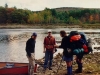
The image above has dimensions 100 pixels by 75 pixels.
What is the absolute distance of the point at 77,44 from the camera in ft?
33.9

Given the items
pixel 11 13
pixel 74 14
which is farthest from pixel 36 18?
pixel 74 14

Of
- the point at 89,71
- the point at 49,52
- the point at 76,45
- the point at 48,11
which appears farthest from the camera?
the point at 48,11

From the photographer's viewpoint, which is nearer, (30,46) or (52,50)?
(30,46)

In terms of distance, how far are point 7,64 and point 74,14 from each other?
159368mm

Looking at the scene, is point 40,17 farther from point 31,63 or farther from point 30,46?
point 30,46

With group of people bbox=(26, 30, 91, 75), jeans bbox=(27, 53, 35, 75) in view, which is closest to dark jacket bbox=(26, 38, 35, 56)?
group of people bbox=(26, 30, 91, 75)

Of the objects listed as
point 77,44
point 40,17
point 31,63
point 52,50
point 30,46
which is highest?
point 77,44

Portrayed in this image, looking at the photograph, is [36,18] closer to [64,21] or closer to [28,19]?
[28,19]

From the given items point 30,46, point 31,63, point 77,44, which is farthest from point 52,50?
point 77,44

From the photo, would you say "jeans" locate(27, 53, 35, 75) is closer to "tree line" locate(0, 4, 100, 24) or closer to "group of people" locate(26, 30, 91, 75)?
"group of people" locate(26, 30, 91, 75)

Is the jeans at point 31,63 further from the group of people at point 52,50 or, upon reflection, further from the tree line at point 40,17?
the tree line at point 40,17

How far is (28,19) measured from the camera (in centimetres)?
14625

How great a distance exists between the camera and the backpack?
33.5 feet

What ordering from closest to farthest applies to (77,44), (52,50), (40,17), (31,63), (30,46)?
(77,44) → (30,46) → (31,63) → (52,50) → (40,17)
